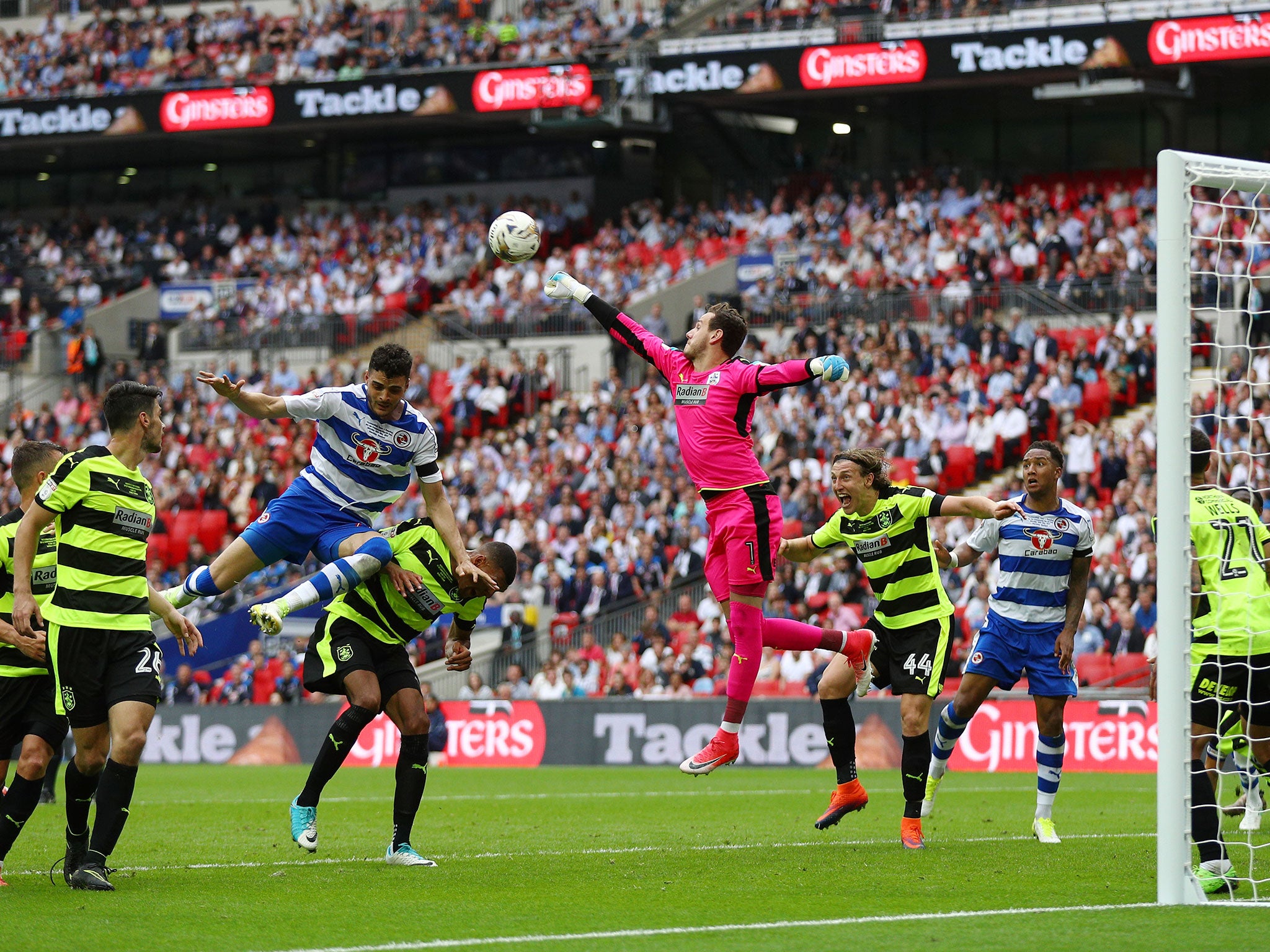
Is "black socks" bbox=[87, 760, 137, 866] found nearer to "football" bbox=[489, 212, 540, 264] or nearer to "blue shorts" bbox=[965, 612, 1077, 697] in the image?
"football" bbox=[489, 212, 540, 264]

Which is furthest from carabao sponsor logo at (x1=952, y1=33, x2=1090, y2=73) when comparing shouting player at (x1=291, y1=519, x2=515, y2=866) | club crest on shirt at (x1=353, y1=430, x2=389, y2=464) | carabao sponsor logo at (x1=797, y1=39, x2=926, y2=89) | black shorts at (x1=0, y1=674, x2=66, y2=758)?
black shorts at (x1=0, y1=674, x2=66, y2=758)

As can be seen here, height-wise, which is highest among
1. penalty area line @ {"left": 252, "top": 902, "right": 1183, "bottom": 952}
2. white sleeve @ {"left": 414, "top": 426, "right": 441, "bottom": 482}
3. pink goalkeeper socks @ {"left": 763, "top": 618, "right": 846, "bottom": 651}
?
white sleeve @ {"left": 414, "top": 426, "right": 441, "bottom": 482}

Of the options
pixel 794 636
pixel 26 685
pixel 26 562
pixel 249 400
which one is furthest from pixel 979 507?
pixel 26 685

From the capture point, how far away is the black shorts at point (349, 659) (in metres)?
9.86

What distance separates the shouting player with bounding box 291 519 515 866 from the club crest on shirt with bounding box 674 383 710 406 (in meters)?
1.41

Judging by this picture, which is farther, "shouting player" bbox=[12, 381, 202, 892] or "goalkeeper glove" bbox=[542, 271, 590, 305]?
"goalkeeper glove" bbox=[542, 271, 590, 305]

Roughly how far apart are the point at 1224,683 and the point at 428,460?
4719 mm

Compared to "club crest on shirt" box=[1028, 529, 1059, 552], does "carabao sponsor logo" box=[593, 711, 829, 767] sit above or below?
below

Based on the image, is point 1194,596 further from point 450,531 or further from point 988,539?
point 450,531

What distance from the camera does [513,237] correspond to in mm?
10930

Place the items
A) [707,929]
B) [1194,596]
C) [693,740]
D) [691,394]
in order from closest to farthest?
[707,929], [1194,596], [691,394], [693,740]

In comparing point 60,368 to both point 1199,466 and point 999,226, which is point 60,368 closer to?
point 999,226

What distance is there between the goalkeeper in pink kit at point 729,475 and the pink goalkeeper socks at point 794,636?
0.07 metres

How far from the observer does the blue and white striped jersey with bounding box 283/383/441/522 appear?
1017 cm
